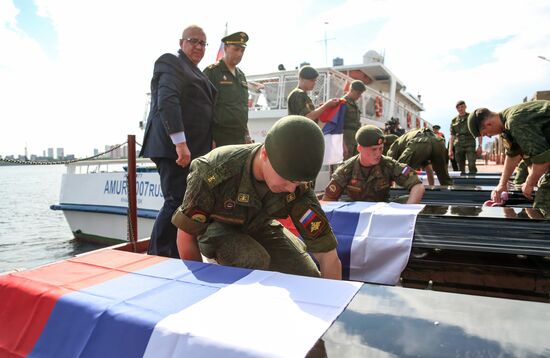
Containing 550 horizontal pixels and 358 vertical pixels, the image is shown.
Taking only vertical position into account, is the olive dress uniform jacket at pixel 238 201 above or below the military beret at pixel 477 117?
below

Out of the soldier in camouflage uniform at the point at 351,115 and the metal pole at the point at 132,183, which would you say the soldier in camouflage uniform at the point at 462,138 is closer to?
the soldier in camouflage uniform at the point at 351,115

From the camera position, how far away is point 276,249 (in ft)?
6.35

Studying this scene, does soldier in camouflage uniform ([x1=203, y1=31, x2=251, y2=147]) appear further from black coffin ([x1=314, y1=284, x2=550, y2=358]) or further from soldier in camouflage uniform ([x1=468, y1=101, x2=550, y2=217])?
black coffin ([x1=314, y1=284, x2=550, y2=358])

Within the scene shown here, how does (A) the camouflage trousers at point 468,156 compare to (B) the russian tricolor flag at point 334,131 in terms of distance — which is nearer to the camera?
(B) the russian tricolor flag at point 334,131

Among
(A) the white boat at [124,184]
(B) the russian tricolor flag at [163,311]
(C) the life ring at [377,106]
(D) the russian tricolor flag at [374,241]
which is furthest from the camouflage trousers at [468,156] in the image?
(B) the russian tricolor flag at [163,311]

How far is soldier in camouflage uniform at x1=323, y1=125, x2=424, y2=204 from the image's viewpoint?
305cm

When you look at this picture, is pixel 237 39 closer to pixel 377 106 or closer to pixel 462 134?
pixel 462 134

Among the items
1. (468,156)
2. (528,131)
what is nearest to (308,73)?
(528,131)

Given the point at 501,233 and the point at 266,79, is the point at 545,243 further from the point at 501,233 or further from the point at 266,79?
the point at 266,79

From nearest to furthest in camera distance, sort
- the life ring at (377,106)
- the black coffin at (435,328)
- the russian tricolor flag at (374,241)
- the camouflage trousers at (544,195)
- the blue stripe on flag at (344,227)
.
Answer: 1. the black coffin at (435,328)
2. the russian tricolor flag at (374,241)
3. the blue stripe on flag at (344,227)
4. the camouflage trousers at (544,195)
5. the life ring at (377,106)

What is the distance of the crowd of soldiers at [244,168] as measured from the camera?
1.62m

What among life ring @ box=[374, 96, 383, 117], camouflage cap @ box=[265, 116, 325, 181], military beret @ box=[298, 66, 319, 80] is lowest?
camouflage cap @ box=[265, 116, 325, 181]

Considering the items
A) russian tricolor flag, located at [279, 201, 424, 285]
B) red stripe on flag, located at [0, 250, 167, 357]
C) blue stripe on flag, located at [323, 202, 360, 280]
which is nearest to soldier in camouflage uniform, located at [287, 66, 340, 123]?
blue stripe on flag, located at [323, 202, 360, 280]

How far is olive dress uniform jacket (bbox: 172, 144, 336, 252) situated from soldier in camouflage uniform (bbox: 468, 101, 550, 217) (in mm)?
1554
